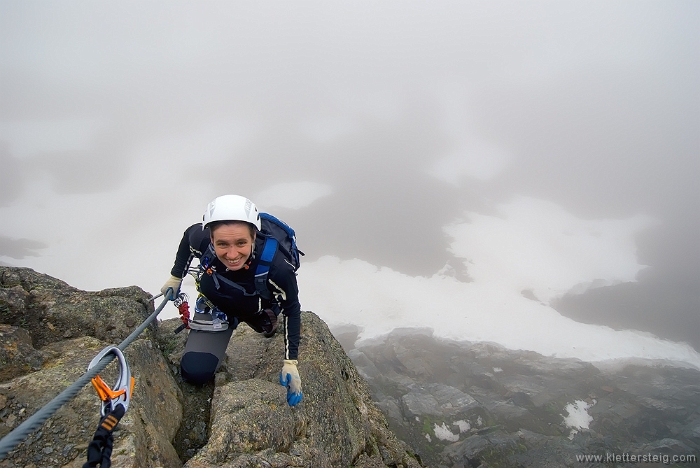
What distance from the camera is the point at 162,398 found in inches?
172

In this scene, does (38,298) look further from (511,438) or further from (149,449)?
(511,438)

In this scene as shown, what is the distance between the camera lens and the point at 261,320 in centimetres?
538

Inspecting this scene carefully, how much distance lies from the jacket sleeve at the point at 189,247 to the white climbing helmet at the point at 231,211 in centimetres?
84

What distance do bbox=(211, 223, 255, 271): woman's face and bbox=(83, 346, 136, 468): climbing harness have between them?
1369 millimetres

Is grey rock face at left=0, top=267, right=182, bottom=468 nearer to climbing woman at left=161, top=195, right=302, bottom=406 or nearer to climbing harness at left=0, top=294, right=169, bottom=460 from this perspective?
climbing woman at left=161, top=195, right=302, bottom=406

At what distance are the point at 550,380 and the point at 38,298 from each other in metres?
38.9

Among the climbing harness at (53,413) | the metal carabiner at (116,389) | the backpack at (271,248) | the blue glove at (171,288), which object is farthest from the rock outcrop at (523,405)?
the climbing harness at (53,413)

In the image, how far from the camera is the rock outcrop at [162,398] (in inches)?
131

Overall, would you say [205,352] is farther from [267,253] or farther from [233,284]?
[267,253]

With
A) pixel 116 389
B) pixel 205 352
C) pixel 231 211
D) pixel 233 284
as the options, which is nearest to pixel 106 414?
pixel 116 389

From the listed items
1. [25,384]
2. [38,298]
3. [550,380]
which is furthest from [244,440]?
[550,380]

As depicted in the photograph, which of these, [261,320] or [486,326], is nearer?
[261,320]

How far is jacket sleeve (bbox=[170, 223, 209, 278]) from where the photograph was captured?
188 inches

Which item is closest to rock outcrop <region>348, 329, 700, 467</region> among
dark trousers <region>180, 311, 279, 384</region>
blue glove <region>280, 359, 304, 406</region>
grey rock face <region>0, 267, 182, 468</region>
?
blue glove <region>280, 359, 304, 406</region>
